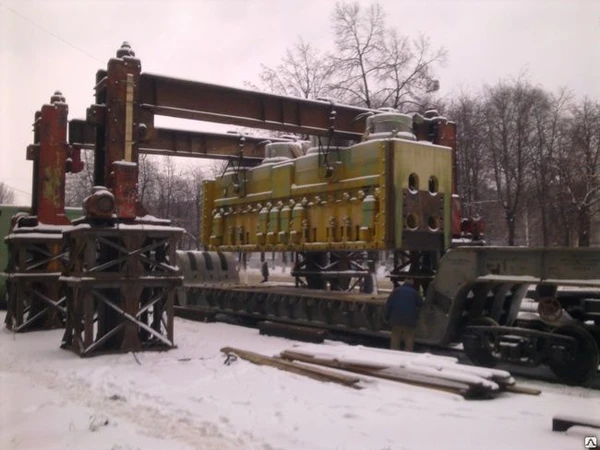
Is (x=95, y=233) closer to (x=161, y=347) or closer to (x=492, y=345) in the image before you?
(x=161, y=347)

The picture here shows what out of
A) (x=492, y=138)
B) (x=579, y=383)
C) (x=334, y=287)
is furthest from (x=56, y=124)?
(x=492, y=138)

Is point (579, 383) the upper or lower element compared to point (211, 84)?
lower

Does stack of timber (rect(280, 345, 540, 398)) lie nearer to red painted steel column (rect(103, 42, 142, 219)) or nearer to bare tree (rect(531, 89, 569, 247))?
red painted steel column (rect(103, 42, 142, 219))

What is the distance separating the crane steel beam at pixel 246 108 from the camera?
13.3m

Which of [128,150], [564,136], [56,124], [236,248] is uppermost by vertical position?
[564,136]

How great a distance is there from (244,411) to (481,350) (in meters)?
4.63

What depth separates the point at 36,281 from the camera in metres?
15.3

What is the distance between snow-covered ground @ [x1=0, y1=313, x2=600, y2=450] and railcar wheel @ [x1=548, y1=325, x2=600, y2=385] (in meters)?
0.30

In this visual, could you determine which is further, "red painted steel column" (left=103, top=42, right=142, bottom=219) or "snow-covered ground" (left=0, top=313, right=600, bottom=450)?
"red painted steel column" (left=103, top=42, right=142, bottom=219)

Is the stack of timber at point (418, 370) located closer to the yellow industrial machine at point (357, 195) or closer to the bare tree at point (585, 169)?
the yellow industrial machine at point (357, 195)

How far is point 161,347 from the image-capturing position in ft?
39.7

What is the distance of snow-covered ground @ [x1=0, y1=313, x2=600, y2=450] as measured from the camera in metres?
6.45

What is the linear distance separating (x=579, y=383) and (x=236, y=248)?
1143 centimetres

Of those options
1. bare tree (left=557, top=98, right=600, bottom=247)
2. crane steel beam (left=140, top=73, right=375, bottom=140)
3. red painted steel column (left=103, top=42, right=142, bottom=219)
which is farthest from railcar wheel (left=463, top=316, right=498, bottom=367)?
bare tree (left=557, top=98, right=600, bottom=247)
